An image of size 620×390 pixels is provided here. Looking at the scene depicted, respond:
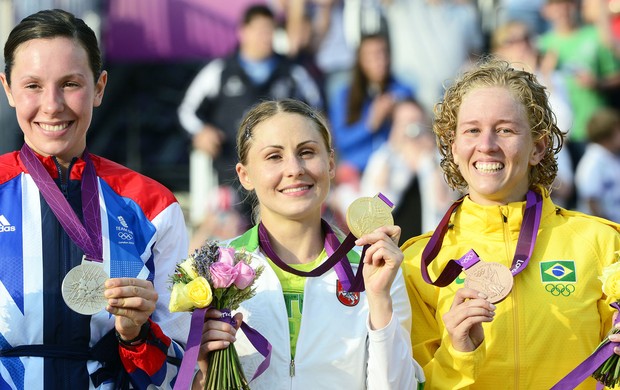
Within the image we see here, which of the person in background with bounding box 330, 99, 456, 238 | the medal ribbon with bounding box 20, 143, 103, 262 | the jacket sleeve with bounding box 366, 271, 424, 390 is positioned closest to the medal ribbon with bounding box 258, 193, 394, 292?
the jacket sleeve with bounding box 366, 271, 424, 390

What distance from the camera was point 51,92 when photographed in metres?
3.66

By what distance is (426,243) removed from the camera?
13.6 ft

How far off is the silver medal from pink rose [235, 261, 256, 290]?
0.43 m

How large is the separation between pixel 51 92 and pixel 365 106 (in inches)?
272

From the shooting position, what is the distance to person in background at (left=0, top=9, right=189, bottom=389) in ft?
11.4

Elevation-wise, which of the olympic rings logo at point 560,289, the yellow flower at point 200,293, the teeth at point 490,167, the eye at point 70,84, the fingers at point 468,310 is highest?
the eye at point 70,84

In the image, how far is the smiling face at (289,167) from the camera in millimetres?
3893

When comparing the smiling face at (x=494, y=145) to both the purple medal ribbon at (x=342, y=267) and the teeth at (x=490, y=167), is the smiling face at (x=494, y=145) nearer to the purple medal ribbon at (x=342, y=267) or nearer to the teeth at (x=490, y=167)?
the teeth at (x=490, y=167)

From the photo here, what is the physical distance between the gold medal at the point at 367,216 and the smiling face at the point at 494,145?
468 mm

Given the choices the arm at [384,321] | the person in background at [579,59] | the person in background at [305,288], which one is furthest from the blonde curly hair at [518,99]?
the person in background at [579,59]

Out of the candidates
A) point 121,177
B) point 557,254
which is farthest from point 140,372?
point 557,254

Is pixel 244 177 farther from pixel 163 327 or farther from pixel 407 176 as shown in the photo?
pixel 407 176

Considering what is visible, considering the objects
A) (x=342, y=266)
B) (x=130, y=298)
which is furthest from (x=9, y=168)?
(x=342, y=266)

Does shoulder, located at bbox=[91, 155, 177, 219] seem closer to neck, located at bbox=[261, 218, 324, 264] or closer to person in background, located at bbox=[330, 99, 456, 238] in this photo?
neck, located at bbox=[261, 218, 324, 264]
